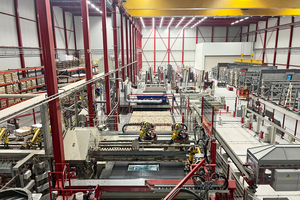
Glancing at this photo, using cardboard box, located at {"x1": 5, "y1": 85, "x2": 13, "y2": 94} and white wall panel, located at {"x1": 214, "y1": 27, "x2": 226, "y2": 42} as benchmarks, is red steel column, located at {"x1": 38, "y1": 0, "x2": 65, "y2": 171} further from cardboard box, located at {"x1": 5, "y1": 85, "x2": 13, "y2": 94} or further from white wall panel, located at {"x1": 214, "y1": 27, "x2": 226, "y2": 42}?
white wall panel, located at {"x1": 214, "y1": 27, "x2": 226, "y2": 42}

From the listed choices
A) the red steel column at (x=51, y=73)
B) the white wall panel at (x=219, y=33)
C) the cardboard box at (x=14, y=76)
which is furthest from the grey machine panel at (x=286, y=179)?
the white wall panel at (x=219, y=33)

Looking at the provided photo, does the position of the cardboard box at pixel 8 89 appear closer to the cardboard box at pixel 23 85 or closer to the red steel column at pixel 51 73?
the cardboard box at pixel 23 85

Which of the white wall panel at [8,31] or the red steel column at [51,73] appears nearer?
Result: the red steel column at [51,73]

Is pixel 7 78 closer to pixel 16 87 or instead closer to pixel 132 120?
pixel 16 87

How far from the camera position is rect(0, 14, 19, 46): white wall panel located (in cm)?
1375

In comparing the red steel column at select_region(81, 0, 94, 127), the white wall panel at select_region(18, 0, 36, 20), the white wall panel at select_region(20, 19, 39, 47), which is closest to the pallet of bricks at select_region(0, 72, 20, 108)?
the white wall panel at select_region(20, 19, 39, 47)

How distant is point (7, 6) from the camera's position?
47.0ft

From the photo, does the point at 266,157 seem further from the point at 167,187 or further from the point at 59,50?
the point at 59,50

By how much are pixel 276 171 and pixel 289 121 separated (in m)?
11.5

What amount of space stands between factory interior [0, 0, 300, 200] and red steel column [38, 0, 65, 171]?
0.02 metres

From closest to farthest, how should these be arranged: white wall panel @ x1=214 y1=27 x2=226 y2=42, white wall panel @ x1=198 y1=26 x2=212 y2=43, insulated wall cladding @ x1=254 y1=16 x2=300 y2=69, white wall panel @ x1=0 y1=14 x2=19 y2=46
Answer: white wall panel @ x1=0 y1=14 x2=19 y2=46
insulated wall cladding @ x1=254 y1=16 x2=300 y2=69
white wall panel @ x1=198 y1=26 x2=212 y2=43
white wall panel @ x1=214 y1=27 x2=226 y2=42

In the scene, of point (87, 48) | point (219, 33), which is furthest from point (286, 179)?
point (219, 33)

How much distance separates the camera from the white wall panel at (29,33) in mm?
16031

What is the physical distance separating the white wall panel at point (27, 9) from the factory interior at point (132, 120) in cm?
8
